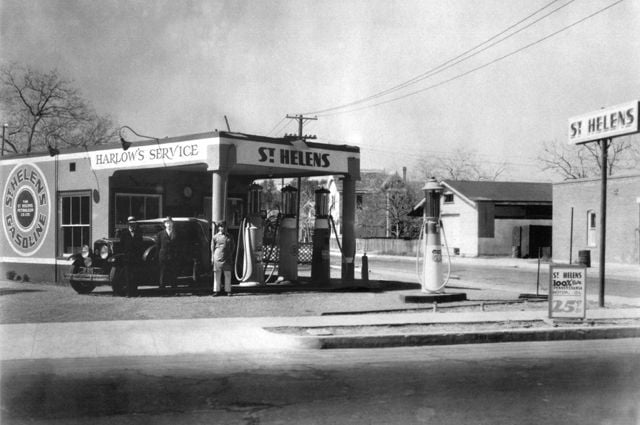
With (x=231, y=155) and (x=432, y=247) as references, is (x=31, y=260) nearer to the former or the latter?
(x=231, y=155)

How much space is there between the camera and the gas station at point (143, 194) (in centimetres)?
1794

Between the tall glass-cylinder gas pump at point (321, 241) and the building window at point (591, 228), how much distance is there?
21.5 meters

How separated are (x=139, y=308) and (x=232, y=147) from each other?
4727mm

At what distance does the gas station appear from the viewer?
58.9ft

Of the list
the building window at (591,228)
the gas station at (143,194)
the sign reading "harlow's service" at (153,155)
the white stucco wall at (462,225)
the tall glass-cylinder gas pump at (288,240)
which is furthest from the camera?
the white stucco wall at (462,225)

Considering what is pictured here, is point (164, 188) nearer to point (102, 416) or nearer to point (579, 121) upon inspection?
point (579, 121)

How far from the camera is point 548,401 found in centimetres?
716

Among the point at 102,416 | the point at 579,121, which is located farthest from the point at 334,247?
the point at 102,416

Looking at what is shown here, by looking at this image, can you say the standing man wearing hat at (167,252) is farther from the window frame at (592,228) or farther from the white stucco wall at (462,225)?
the white stucco wall at (462,225)

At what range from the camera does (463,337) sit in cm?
1119

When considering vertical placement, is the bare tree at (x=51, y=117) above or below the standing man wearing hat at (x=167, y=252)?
above

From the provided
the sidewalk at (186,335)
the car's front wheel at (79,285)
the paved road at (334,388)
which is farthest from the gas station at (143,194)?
the paved road at (334,388)

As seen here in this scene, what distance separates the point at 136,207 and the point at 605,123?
39.8 feet

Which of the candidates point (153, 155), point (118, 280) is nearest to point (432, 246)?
point (118, 280)
